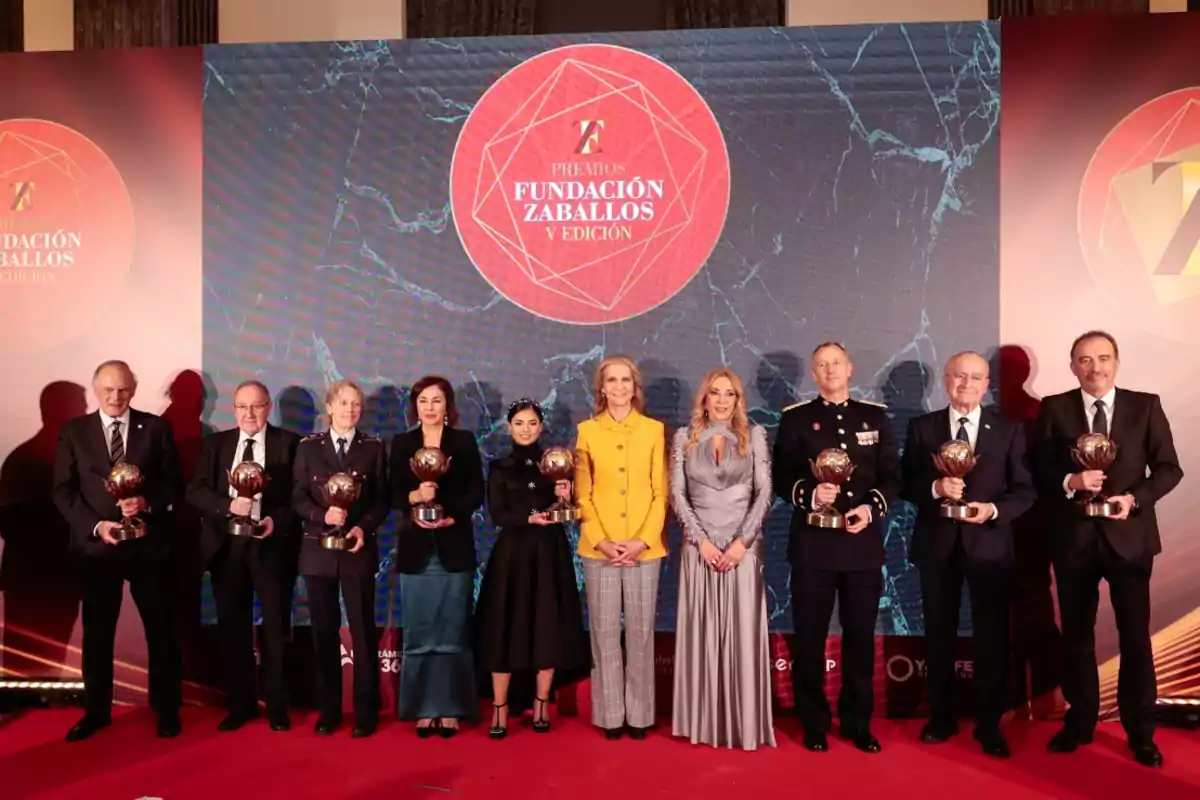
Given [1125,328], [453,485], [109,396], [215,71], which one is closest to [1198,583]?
[1125,328]

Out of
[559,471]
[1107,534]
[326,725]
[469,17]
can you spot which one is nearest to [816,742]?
[1107,534]

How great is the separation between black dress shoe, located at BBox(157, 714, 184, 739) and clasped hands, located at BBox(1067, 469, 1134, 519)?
4.83 meters

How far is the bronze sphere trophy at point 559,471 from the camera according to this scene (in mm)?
4562

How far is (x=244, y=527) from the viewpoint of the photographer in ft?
15.4

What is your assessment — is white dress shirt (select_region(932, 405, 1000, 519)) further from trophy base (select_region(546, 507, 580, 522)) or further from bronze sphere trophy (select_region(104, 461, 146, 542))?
bronze sphere trophy (select_region(104, 461, 146, 542))

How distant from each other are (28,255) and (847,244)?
16.8 ft

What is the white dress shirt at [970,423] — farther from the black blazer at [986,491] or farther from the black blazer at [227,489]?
the black blazer at [227,489]

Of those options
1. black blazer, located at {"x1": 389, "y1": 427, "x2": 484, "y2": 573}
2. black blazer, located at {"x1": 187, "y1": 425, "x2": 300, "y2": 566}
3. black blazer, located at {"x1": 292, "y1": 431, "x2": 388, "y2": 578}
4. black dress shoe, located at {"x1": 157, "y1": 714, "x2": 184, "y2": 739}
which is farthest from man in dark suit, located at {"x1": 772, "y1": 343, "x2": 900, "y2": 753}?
black dress shoe, located at {"x1": 157, "y1": 714, "x2": 184, "y2": 739}

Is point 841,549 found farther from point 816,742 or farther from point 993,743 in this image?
point 993,743

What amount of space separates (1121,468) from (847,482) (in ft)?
4.49

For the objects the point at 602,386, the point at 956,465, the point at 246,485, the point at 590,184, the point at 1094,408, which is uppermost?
the point at 590,184

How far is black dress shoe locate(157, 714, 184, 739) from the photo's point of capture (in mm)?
4926

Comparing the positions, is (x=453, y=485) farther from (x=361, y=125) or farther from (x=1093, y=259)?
(x=1093, y=259)

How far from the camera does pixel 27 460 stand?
18.8 ft
